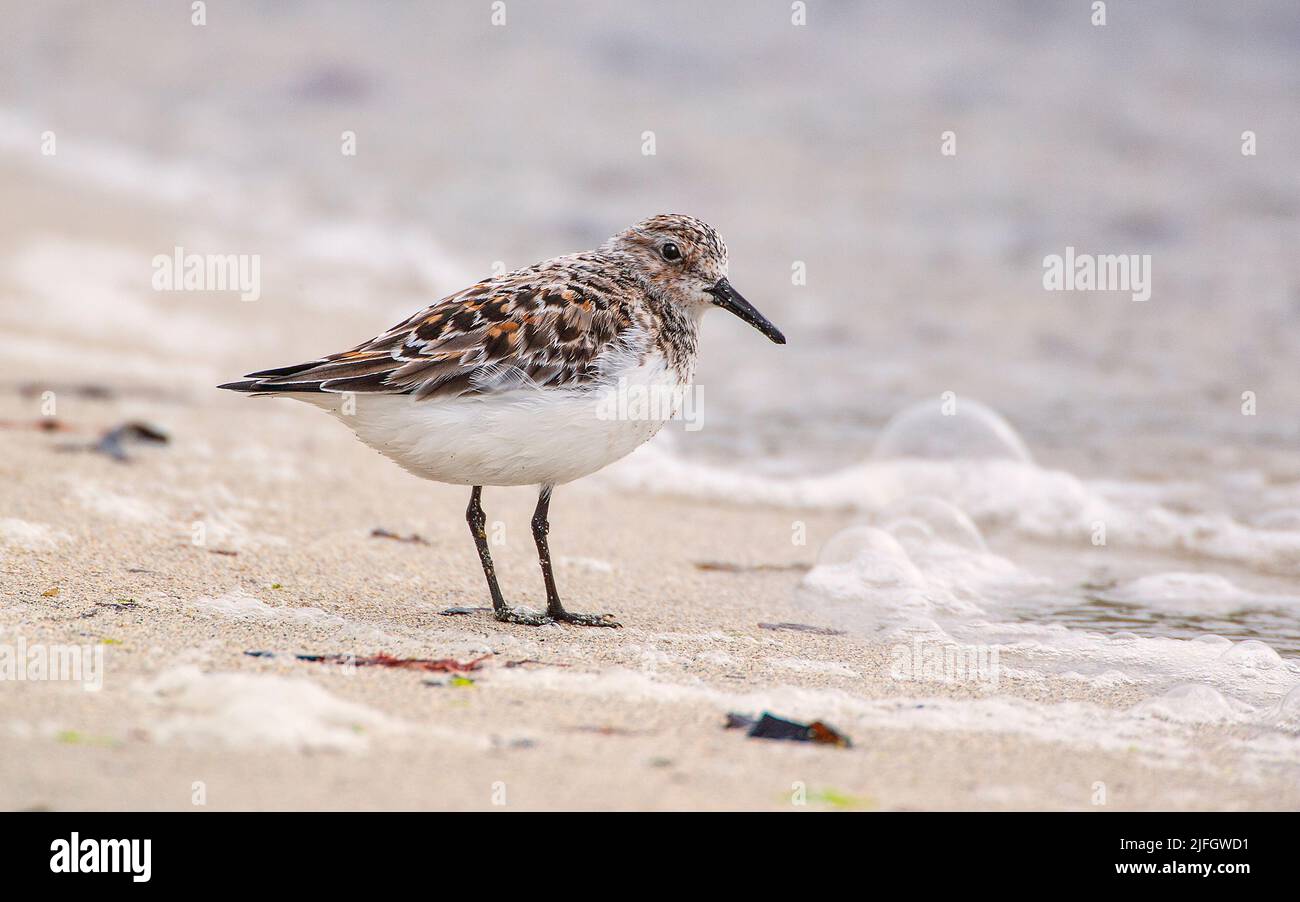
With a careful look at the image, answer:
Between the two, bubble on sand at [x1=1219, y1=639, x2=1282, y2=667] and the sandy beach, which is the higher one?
the sandy beach

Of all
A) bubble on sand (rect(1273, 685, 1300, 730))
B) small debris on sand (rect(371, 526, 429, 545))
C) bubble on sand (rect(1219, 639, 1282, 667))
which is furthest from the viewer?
small debris on sand (rect(371, 526, 429, 545))

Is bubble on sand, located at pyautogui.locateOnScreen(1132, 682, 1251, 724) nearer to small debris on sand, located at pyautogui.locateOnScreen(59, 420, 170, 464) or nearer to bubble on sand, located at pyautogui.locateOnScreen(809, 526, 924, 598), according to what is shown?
bubble on sand, located at pyautogui.locateOnScreen(809, 526, 924, 598)

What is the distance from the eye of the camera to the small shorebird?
14.4 feet

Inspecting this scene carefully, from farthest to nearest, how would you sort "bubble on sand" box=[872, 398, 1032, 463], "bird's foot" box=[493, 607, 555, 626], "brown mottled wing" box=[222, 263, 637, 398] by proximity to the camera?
"bubble on sand" box=[872, 398, 1032, 463], "bird's foot" box=[493, 607, 555, 626], "brown mottled wing" box=[222, 263, 637, 398]

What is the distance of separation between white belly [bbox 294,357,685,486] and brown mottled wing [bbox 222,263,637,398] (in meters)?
0.06

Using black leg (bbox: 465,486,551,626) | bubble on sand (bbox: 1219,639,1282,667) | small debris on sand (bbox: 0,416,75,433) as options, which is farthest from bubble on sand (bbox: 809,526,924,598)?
small debris on sand (bbox: 0,416,75,433)

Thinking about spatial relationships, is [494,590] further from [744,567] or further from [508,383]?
[744,567]

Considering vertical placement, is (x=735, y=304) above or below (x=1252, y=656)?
above

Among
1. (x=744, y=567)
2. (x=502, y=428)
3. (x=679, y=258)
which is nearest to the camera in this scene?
(x=502, y=428)

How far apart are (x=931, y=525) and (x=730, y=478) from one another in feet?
5.10

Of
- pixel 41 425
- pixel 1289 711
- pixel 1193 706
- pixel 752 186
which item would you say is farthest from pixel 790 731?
pixel 752 186

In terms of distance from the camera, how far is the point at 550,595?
4.74 meters

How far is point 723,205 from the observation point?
14148mm
